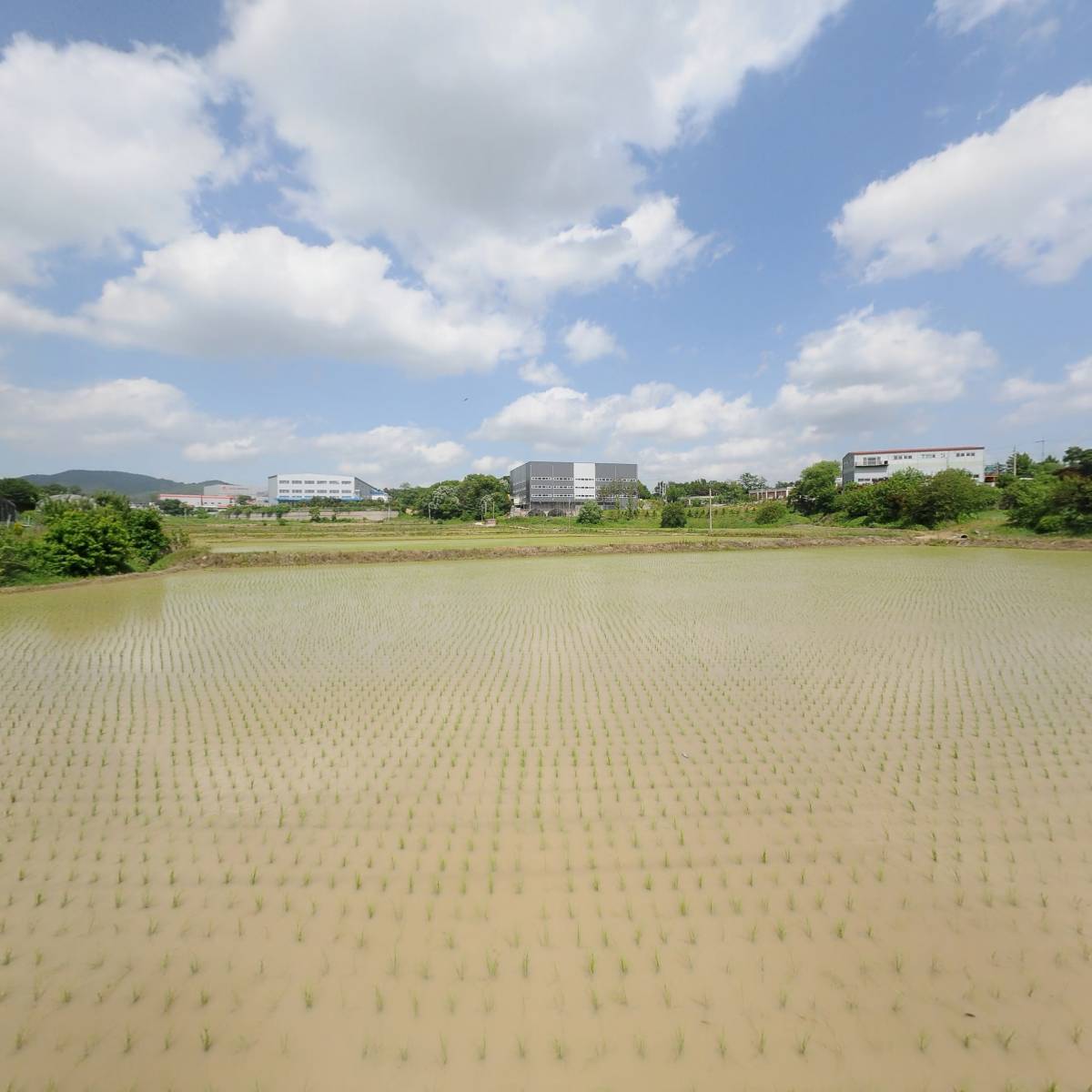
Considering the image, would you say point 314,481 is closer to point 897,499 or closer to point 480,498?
point 480,498

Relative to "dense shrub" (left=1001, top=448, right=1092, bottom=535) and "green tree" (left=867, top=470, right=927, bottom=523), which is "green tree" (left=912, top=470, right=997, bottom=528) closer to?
"green tree" (left=867, top=470, right=927, bottom=523)

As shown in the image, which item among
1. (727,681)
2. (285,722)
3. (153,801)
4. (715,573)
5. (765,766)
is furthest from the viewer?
(715,573)

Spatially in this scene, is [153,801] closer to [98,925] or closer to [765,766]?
[98,925]

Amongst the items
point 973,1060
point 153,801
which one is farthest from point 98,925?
point 973,1060

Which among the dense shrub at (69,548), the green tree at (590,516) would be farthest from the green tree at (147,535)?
the green tree at (590,516)

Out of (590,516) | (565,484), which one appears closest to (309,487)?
(565,484)

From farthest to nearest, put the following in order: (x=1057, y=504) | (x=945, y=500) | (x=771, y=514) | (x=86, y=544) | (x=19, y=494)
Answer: (x=771, y=514) < (x=19, y=494) < (x=945, y=500) < (x=1057, y=504) < (x=86, y=544)

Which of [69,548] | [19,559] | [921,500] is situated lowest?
[19,559]
